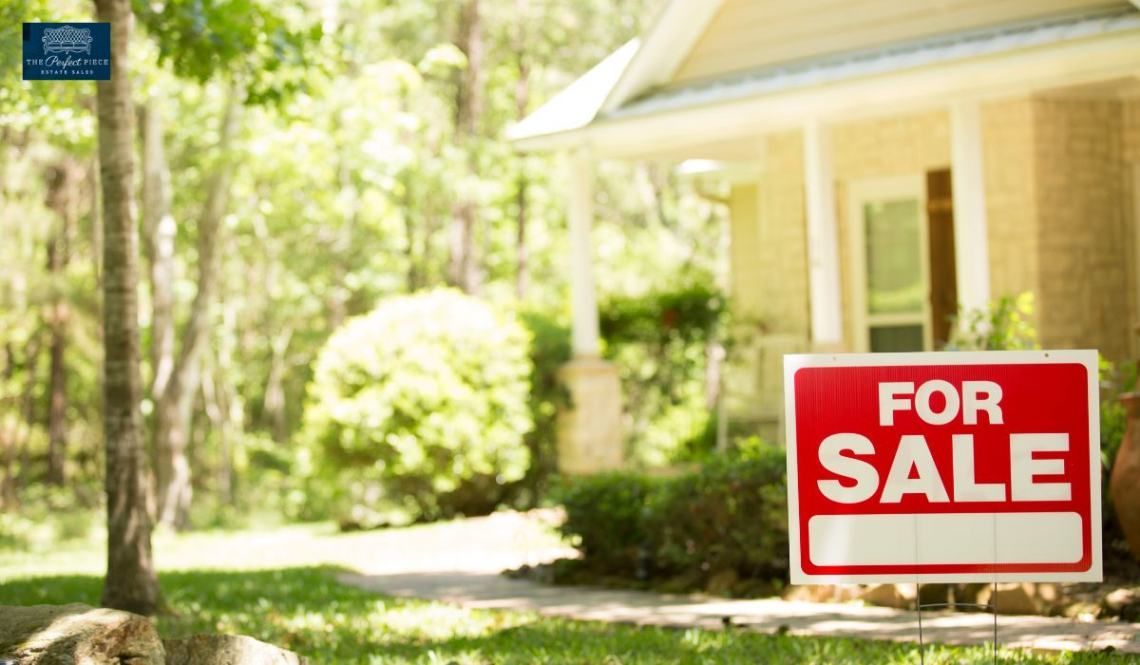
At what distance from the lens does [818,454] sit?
5.24 meters

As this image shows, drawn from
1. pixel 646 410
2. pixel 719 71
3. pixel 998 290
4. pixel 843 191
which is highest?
pixel 719 71

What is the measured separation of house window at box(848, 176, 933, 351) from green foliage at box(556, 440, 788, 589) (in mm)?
5032

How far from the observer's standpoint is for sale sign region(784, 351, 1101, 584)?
519cm

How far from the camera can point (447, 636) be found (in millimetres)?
7688

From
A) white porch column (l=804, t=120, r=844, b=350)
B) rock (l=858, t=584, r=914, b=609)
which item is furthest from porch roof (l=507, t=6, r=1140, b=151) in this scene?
rock (l=858, t=584, r=914, b=609)

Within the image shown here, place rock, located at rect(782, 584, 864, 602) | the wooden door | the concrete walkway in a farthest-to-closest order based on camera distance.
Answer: the wooden door → rock, located at rect(782, 584, 864, 602) → the concrete walkway

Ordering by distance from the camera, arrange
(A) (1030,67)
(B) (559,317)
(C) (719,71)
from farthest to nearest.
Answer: (B) (559,317)
(C) (719,71)
(A) (1030,67)

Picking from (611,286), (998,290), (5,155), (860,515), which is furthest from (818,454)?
(611,286)

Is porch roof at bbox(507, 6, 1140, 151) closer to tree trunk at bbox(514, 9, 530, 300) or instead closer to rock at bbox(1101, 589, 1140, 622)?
rock at bbox(1101, 589, 1140, 622)

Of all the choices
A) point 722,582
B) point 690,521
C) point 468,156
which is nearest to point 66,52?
point 690,521

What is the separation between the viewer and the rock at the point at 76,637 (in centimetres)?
472

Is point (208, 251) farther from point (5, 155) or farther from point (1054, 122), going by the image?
point (1054, 122)

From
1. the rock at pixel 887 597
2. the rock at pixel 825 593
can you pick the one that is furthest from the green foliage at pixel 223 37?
the rock at pixel 887 597

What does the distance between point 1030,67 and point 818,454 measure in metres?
6.72
